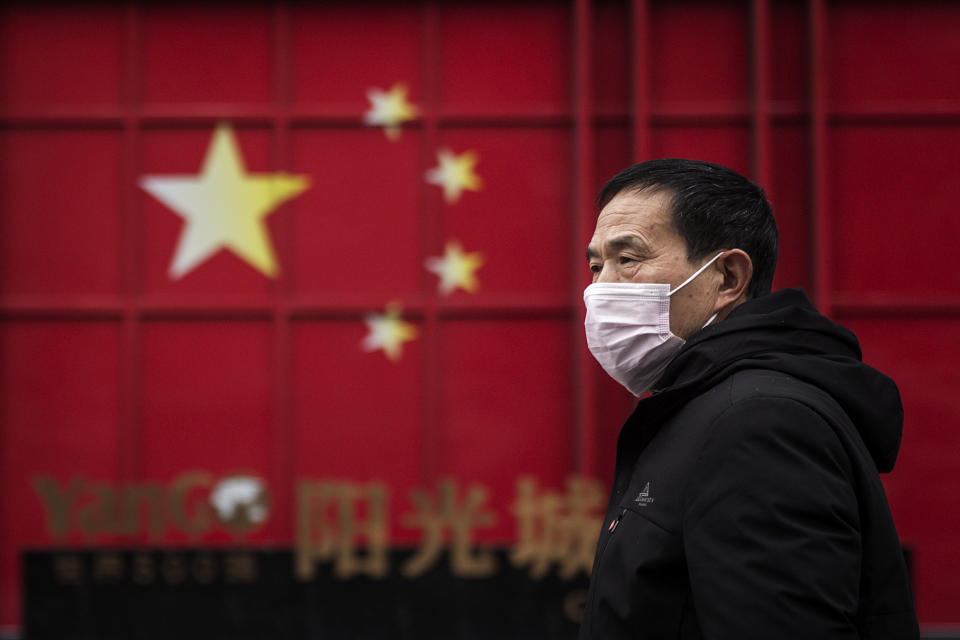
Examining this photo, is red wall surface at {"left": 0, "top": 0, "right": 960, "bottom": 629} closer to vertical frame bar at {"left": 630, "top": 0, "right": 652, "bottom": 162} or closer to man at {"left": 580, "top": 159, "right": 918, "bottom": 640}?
vertical frame bar at {"left": 630, "top": 0, "right": 652, "bottom": 162}

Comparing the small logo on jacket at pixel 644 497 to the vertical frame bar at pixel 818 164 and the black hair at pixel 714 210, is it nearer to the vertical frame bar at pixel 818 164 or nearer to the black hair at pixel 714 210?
the black hair at pixel 714 210

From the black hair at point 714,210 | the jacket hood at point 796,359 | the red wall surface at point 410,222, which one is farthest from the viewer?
the red wall surface at point 410,222

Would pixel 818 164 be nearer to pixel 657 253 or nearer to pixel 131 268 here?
pixel 657 253

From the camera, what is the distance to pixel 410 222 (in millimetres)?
4504

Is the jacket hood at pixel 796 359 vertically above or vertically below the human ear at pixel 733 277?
below

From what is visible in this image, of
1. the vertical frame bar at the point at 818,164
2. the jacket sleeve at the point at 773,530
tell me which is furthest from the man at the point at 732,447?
the vertical frame bar at the point at 818,164

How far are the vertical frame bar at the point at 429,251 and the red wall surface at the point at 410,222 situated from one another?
0.01 metres

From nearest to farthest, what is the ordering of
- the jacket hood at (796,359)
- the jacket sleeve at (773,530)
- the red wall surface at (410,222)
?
the jacket sleeve at (773,530)
the jacket hood at (796,359)
the red wall surface at (410,222)

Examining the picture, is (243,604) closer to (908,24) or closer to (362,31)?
(362,31)

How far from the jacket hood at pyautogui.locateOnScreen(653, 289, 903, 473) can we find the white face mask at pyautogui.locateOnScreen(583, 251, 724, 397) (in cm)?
17

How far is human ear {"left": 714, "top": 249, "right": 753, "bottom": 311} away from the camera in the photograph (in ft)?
4.58

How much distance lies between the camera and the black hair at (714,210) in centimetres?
138

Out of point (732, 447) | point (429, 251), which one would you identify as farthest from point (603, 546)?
point (429, 251)

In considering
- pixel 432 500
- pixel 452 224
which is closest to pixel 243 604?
pixel 432 500
